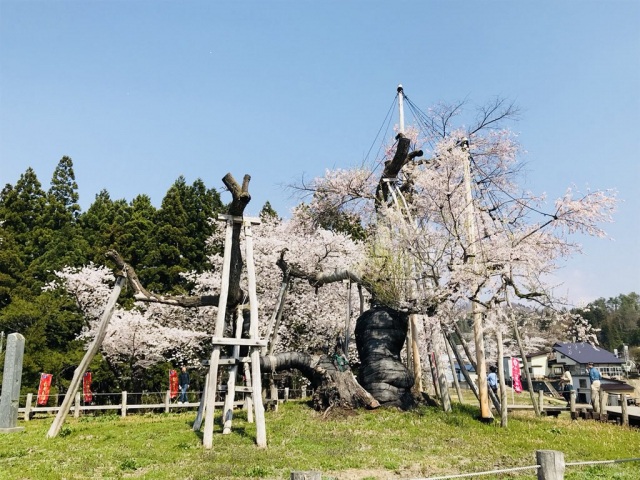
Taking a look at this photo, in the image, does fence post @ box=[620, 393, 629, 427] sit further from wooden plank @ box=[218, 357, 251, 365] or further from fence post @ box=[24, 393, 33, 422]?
fence post @ box=[24, 393, 33, 422]

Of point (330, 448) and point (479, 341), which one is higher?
point (479, 341)

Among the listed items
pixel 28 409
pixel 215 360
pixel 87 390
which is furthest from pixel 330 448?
pixel 87 390

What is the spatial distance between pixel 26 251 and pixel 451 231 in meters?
30.5

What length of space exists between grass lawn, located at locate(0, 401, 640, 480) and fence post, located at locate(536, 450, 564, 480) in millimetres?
3933

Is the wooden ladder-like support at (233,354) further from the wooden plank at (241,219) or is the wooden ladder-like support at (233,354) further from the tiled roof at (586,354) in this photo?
the tiled roof at (586,354)

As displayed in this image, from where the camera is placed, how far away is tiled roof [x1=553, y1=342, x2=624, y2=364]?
5000cm

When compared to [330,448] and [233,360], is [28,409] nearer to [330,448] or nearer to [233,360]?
[233,360]

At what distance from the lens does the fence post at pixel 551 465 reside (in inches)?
227

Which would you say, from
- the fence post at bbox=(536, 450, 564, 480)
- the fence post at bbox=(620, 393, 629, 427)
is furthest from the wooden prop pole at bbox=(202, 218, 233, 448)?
the fence post at bbox=(620, 393, 629, 427)

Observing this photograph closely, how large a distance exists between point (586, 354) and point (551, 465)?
175ft

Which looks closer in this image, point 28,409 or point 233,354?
point 233,354

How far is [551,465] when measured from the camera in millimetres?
5762

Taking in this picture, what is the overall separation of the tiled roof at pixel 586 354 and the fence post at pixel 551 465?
50035 mm

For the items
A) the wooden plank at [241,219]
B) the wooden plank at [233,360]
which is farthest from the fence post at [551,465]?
the wooden plank at [241,219]
